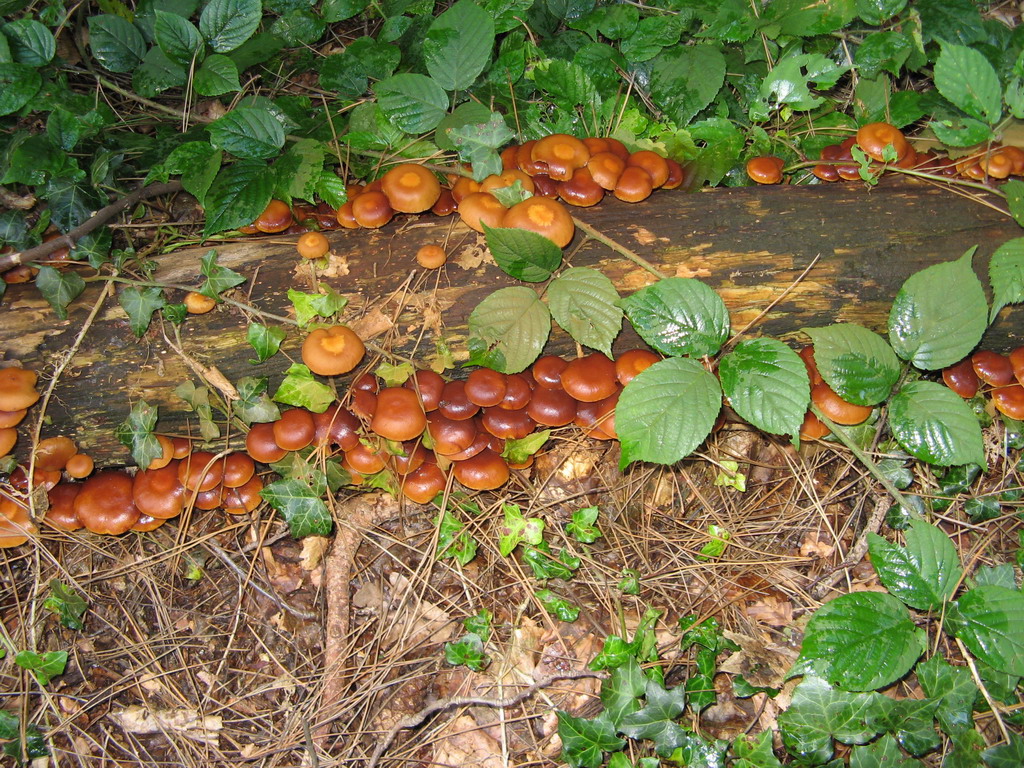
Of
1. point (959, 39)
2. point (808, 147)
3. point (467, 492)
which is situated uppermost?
point (959, 39)

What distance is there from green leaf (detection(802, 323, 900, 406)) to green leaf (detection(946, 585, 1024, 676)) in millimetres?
990

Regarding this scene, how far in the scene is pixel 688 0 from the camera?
3811 millimetres

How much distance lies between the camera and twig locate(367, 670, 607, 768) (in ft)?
9.72

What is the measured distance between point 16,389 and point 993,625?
458 centimetres

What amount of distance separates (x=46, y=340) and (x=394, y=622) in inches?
88.3

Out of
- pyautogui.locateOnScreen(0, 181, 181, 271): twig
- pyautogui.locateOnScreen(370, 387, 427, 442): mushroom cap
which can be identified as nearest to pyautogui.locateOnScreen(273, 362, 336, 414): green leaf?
pyautogui.locateOnScreen(370, 387, 427, 442): mushroom cap

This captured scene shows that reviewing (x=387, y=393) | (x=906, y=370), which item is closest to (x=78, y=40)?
(x=387, y=393)

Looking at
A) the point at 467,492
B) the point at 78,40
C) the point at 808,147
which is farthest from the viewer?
the point at 78,40

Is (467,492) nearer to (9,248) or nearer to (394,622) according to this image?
(394,622)

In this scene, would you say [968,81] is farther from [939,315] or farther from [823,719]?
[823,719]

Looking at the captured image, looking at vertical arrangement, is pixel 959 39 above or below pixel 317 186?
above

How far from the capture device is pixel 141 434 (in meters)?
3.09

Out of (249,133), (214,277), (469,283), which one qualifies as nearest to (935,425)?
(469,283)

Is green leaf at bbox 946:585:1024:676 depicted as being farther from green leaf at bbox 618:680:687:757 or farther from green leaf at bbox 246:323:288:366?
green leaf at bbox 246:323:288:366
